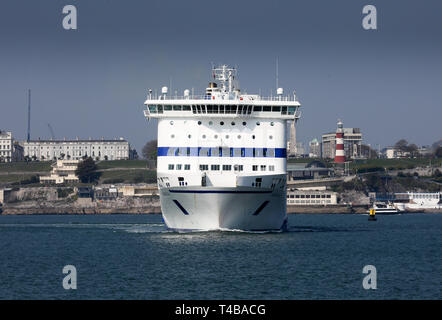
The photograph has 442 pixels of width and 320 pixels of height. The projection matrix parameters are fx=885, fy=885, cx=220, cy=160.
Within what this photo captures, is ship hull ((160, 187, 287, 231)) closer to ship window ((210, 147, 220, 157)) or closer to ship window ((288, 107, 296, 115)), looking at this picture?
ship window ((210, 147, 220, 157))

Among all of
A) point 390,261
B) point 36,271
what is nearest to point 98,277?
point 36,271

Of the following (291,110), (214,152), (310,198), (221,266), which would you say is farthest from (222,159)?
(310,198)

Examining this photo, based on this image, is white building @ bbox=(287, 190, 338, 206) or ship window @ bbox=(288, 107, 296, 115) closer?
ship window @ bbox=(288, 107, 296, 115)

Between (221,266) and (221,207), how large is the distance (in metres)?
12.7

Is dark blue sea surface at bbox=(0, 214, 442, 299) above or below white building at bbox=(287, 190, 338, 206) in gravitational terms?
below

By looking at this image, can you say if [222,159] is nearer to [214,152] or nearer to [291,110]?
[214,152]

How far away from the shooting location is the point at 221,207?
55.4 meters

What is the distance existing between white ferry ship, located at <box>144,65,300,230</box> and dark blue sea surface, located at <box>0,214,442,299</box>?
1.32 meters

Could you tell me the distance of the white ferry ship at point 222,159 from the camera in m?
55.7

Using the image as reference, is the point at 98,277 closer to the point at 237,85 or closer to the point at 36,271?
the point at 36,271

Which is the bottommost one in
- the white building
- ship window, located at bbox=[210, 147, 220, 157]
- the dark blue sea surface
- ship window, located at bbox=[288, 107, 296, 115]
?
the dark blue sea surface

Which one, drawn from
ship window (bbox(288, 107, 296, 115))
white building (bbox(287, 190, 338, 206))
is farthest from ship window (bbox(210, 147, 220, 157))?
white building (bbox(287, 190, 338, 206))

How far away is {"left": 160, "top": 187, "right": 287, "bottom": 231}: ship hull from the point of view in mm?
55281
